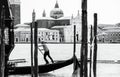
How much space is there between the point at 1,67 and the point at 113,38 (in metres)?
68.4

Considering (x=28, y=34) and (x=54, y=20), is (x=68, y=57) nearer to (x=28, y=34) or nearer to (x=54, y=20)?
(x=28, y=34)

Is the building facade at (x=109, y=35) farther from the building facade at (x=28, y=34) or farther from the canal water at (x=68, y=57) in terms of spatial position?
the canal water at (x=68, y=57)

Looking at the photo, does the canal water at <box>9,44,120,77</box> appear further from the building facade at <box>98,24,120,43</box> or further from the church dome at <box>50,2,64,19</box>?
the church dome at <box>50,2,64,19</box>

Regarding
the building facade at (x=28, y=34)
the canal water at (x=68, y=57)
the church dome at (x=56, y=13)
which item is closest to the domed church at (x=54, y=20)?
the church dome at (x=56, y=13)

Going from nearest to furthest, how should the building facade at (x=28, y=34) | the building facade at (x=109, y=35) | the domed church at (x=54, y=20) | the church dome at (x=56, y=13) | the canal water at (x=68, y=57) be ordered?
the canal water at (x=68, y=57), the building facade at (x=28, y=34), the building facade at (x=109, y=35), the domed church at (x=54, y=20), the church dome at (x=56, y=13)

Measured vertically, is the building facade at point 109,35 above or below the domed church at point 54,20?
below

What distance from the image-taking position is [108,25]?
8200 cm

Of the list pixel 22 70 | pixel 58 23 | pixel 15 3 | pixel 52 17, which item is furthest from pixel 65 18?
pixel 22 70

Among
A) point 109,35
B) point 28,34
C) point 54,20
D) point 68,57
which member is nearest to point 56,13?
point 54,20

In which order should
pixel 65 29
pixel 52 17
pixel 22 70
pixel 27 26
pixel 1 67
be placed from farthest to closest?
1. pixel 52 17
2. pixel 27 26
3. pixel 65 29
4. pixel 22 70
5. pixel 1 67

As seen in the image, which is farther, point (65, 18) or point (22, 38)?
point (65, 18)

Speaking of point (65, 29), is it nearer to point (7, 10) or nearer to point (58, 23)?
point (58, 23)

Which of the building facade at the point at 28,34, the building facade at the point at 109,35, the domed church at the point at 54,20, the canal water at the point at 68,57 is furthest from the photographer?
the domed church at the point at 54,20

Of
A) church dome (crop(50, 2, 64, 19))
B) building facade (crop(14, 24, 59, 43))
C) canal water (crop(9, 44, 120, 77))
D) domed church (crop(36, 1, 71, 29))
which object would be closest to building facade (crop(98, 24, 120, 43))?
domed church (crop(36, 1, 71, 29))
